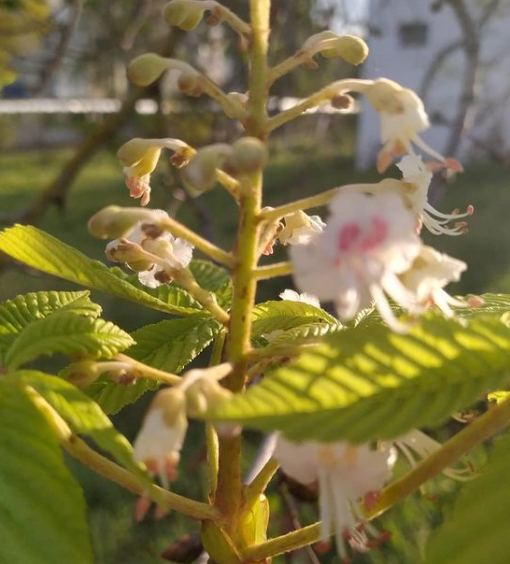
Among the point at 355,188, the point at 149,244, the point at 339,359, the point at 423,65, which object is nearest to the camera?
the point at 339,359

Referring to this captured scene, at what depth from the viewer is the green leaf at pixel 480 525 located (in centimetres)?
46

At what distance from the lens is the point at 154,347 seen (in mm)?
713

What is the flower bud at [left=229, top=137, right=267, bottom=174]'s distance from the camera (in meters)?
0.49

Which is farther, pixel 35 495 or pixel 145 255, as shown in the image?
pixel 145 255

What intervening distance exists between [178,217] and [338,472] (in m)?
5.91

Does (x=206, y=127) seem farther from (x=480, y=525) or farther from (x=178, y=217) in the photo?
(x=480, y=525)

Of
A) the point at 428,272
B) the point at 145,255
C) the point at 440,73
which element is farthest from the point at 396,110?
the point at 440,73

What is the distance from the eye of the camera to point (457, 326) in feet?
1.56

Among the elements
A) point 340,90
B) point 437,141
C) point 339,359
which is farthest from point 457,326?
point 437,141

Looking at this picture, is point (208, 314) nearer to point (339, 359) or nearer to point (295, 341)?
point (295, 341)

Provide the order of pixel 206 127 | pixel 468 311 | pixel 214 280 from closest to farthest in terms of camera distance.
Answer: pixel 468 311 < pixel 214 280 < pixel 206 127

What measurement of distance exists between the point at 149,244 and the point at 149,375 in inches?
5.7

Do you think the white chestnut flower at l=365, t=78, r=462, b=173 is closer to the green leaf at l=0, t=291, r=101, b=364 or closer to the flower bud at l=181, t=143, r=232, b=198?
the flower bud at l=181, t=143, r=232, b=198

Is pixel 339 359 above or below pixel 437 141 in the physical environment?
above
